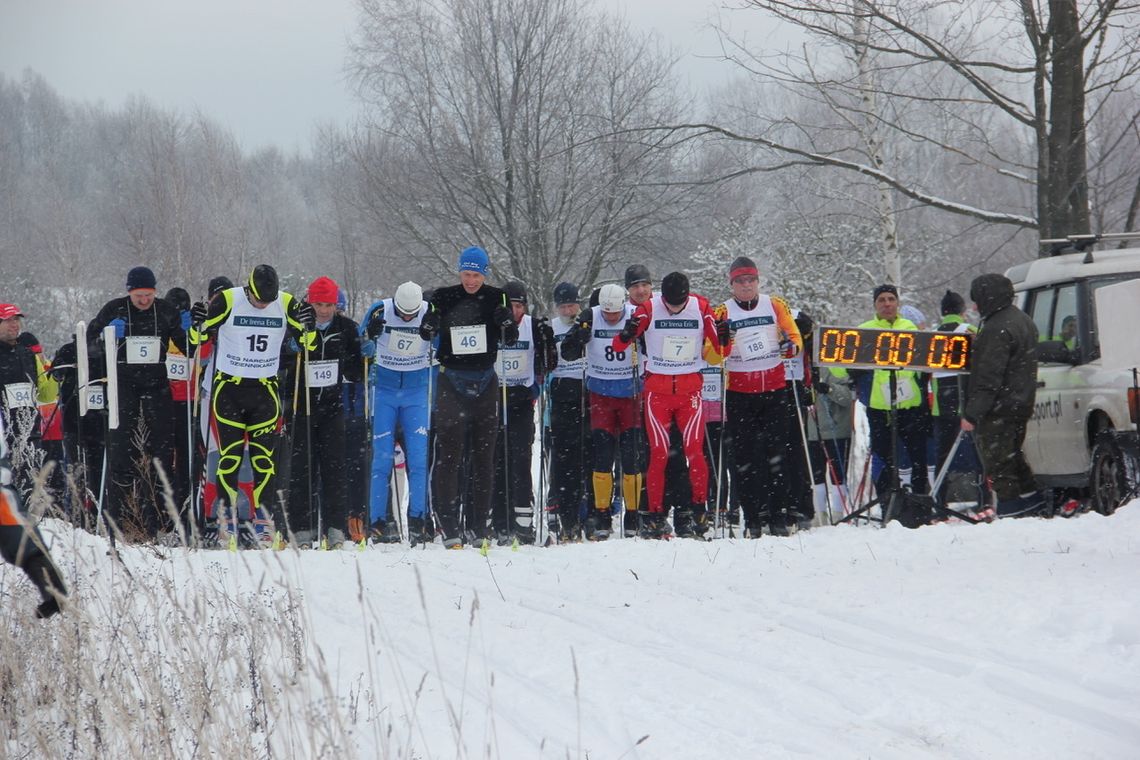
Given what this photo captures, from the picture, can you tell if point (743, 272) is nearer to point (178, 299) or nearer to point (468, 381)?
point (468, 381)

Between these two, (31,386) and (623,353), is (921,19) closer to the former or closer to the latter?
(623,353)

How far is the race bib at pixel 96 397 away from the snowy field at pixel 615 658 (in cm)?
324

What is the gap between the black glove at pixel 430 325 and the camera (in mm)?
8844

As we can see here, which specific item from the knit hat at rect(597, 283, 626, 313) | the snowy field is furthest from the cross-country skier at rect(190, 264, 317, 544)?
the knit hat at rect(597, 283, 626, 313)

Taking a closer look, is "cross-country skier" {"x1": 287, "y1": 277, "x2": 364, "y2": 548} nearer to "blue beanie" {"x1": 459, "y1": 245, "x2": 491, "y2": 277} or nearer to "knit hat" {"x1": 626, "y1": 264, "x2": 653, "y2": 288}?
"blue beanie" {"x1": 459, "y1": 245, "x2": 491, "y2": 277}

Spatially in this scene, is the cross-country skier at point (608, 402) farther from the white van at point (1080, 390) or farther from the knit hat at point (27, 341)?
the knit hat at point (27, 341)

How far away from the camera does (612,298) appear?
985cm

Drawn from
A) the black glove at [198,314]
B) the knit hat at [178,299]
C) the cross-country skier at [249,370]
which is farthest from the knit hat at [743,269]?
the knit hat at [178,299]

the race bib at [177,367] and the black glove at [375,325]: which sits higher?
the black glove at [375,325]

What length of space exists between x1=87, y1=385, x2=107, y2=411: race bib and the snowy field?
3.24 m

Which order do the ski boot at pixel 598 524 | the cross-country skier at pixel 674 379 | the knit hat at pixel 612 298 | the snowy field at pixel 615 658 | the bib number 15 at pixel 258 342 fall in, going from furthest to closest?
the ski boot at pixel 598 524 → the knit hat at pixel 612 298 → the cross-country skier at pixel 674 379 → the bib number 15 at pixel 258 342 → the snowy field at pixel 615 658

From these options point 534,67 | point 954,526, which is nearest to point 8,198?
point 534,67

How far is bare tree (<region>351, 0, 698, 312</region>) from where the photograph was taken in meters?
24.7

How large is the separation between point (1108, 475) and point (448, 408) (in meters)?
5.15
